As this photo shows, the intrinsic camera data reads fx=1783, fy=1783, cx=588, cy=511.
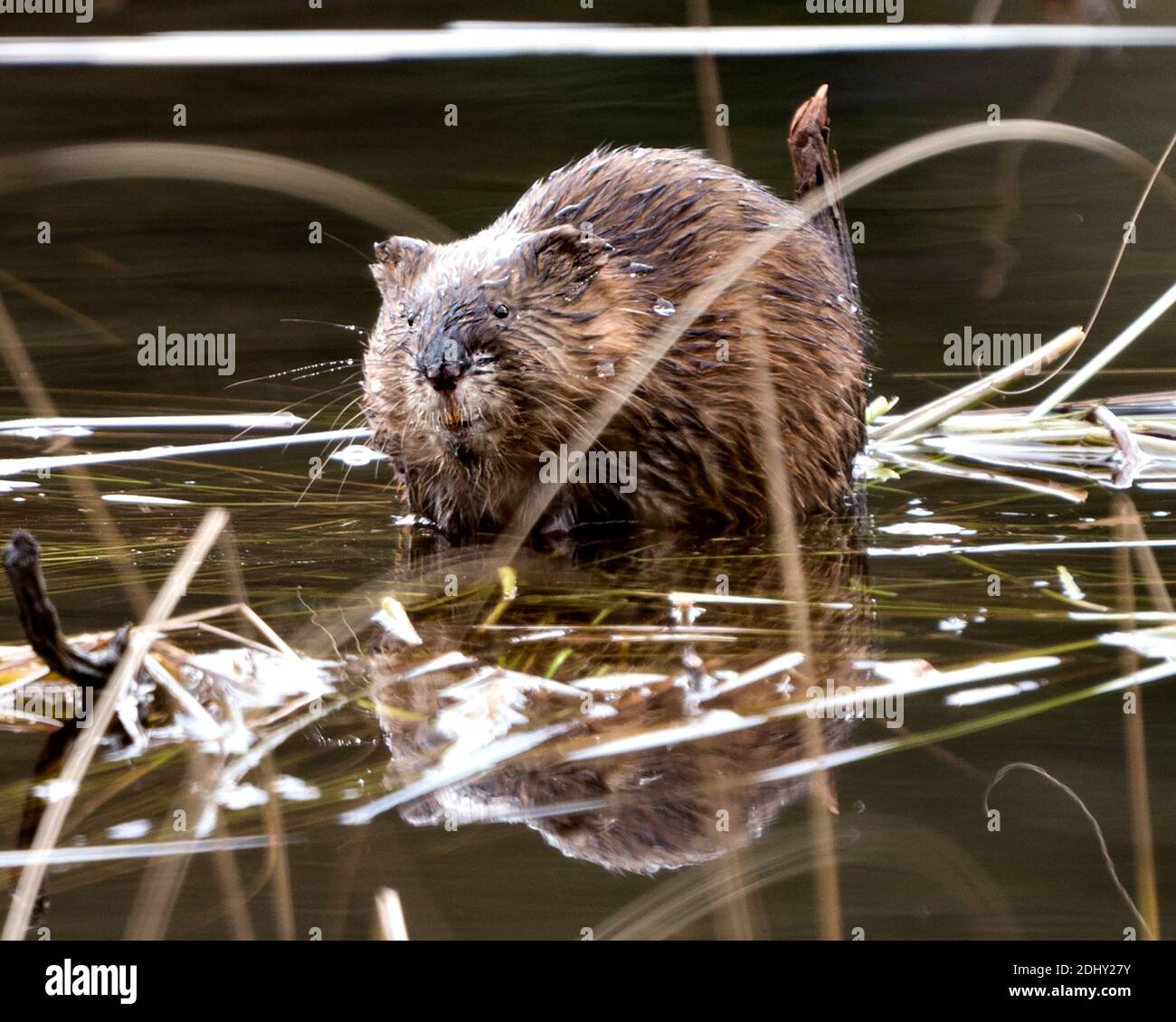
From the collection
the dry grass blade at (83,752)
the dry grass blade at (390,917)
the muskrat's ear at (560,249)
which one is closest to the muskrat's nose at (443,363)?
the muskrat's ear at (560,249)

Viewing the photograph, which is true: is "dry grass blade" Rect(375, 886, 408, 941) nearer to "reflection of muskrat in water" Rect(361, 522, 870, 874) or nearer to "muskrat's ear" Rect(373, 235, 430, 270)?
"reflection of muskrat in water" Rect(361, 522, 870, 874)

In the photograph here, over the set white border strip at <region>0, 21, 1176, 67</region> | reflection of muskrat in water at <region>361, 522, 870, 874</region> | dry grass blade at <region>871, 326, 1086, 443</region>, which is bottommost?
reflection of muskrat in water at <region>361, 522, 870, 874</region>

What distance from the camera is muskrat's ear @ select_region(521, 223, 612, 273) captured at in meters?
4.68

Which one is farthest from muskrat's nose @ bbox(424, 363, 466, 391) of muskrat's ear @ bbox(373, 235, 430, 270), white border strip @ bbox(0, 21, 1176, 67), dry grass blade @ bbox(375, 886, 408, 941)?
dry grass blade @ bbox(375, 886, 408, 941)

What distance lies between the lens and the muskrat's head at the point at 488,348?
453 centimetres

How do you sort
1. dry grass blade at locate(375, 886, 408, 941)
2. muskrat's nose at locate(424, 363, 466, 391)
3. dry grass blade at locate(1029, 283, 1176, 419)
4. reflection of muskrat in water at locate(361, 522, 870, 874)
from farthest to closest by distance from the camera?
dry grass blade at locate(1029, 283, 1176, 419) < muskrat's nose at locate(424, 363, 466, 391) < reflection of muskrat in water at locate(361, 522, 870, 874) < dry grass blade at locate(375, 886, 408, 941)

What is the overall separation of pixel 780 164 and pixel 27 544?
239 inches

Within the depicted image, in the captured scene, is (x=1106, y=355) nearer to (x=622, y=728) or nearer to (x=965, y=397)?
(x=965, y=397)

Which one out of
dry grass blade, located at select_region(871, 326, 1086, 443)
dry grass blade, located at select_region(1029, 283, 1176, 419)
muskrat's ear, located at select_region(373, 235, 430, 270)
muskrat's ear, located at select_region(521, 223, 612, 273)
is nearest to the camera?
muskrat's ear, located at select_region(521, 223, 612, 273)

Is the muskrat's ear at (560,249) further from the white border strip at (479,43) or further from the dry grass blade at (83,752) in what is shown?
the dry grass blade at (83,752)

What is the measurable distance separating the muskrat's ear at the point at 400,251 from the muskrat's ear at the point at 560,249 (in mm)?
338

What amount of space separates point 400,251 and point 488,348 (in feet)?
1.81

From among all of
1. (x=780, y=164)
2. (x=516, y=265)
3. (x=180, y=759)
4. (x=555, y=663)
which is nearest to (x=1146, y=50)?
(x=780, y=164)

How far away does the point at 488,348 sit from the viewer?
15.0 ft
